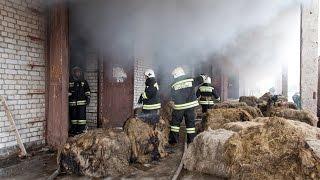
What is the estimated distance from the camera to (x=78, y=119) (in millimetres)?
8805

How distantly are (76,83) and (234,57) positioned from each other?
16.5m

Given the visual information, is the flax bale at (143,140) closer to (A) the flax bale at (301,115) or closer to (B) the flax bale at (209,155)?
(B) the flax bale at (209,155)

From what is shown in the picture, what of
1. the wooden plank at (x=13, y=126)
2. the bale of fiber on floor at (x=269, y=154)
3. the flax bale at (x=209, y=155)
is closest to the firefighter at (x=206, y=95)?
the flax bale at (x=209, y=155)

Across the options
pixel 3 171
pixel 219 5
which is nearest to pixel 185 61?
pixel 219 5

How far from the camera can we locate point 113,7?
29.6 feet

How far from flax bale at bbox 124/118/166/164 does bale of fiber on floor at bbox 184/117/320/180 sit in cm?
130

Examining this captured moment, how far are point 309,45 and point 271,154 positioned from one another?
5.21 m

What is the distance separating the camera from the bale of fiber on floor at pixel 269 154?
3941 millimetres

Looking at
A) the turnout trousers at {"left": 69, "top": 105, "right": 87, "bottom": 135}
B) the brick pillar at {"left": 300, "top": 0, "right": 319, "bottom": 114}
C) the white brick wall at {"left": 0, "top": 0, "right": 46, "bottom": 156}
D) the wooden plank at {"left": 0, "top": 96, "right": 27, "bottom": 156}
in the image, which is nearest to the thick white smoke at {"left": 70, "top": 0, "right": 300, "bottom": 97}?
the brick pillar at {"left": 300, "top": 0, "right": 319, "bottom": 114}

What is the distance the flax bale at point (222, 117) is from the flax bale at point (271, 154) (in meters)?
2.98

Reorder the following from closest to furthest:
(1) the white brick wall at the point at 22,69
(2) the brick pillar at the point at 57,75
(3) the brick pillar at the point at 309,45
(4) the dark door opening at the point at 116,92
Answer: (1) the white brick wall at the point at 22,69 → (2) the brick pillar at the point at 57,75 → (3) the brick pillar at the point at 309,45 → (4) the dark door opening at the point at 116,92

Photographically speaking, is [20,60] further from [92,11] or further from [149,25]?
[149,25]

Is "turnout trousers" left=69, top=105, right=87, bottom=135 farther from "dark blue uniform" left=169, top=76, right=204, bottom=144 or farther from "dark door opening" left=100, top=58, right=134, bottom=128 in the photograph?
"dark blue uniform" left=169, top=76, right=204, bottom=144

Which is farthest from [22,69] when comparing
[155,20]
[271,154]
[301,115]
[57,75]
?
[301,115]
